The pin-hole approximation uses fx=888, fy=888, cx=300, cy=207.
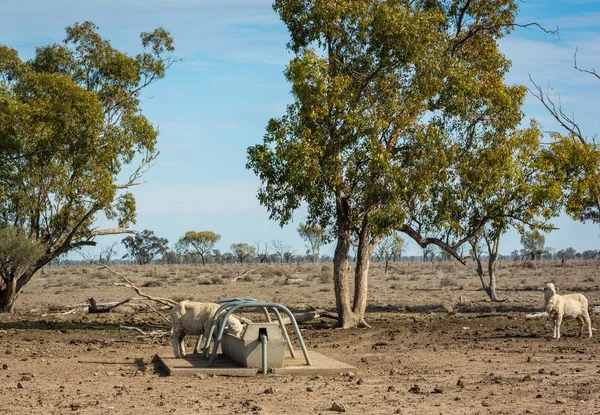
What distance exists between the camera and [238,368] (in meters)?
14.3

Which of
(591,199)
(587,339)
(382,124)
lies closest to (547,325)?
(587,339)

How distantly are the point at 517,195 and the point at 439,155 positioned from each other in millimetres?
3075


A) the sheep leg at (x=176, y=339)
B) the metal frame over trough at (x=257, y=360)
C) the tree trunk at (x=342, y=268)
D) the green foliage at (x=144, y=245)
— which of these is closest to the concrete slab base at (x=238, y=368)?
the metal frame over trough at (x=257, y=360)

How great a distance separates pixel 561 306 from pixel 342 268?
6799 mm

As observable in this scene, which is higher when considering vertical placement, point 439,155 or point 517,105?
point 517,105

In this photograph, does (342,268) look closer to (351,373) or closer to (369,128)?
(369,128)

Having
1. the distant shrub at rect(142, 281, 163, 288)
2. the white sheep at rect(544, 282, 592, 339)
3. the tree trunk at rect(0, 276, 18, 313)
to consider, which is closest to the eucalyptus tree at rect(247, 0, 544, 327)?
the white sheep at rect(544, 282, 592, 339)

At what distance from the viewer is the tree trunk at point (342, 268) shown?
933 inches

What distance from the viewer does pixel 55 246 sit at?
28.4 metres

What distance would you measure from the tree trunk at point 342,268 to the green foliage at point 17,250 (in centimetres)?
916

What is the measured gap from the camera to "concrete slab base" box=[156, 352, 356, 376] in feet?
46.6

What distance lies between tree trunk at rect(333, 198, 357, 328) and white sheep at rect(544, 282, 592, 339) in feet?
19.6

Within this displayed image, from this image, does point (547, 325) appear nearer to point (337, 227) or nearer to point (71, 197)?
point (337, 227)

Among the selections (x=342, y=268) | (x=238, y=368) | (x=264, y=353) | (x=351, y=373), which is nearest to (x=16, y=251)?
(x=342, y=268)
